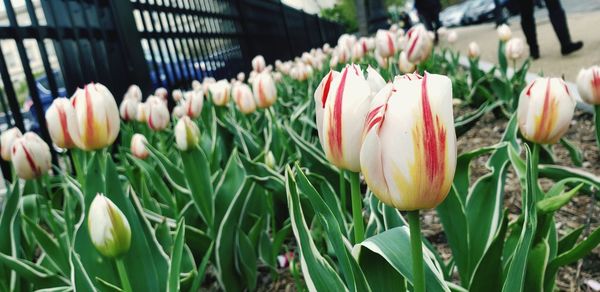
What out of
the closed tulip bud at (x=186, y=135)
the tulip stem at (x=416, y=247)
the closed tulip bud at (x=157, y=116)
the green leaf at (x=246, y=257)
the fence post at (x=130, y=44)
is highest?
the fence post at (x=130, y=44)

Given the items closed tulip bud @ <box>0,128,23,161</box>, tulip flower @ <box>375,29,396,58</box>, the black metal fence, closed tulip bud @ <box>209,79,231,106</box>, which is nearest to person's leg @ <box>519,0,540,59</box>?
the black metal fence

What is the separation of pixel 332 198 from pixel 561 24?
4449 millimetres

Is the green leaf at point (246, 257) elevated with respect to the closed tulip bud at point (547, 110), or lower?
lower

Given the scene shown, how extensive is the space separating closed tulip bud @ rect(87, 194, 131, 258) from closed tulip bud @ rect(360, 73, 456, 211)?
1.51 feet

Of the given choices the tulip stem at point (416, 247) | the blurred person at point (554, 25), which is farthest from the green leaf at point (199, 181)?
the blurred person at point (554, 25)

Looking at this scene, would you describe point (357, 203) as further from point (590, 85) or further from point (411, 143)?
point (590, 85)

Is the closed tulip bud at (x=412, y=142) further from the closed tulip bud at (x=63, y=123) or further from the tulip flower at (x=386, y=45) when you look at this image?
the tulip flower at (x=386, y=45)

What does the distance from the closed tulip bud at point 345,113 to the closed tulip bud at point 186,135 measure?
79cm

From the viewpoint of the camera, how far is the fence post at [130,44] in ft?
10.2

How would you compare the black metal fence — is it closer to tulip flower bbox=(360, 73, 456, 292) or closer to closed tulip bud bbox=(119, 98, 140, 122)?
closed tulip bud bbox=(119, 98, 140, 122)

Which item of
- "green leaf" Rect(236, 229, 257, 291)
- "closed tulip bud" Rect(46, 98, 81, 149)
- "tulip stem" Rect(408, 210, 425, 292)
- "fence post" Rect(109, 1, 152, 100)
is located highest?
"fence post" Rect(109, 1, 152, 100)

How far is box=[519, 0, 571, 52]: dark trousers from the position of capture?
175 inches

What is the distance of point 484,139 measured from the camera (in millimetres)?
2607

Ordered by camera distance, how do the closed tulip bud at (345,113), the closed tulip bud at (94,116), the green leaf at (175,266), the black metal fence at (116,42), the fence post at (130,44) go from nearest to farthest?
1. the closed tulip bud at (345,113)
2. the green leaf at (175,266)
3. the closed tulip bud at (94,116)
4. the black metal fence at (116,42)
5. the fence post at (130,44)
